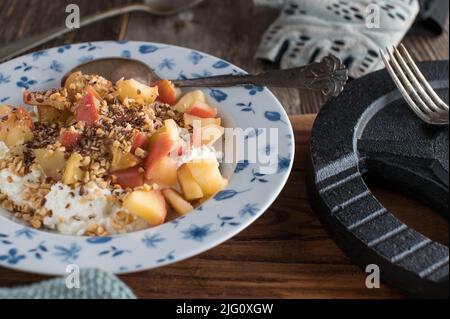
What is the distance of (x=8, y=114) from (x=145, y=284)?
0.48 metres

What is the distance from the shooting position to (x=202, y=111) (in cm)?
136

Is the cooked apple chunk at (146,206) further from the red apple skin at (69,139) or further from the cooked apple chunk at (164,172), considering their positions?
the red apple skin at (69,139)

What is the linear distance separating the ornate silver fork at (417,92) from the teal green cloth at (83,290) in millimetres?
744

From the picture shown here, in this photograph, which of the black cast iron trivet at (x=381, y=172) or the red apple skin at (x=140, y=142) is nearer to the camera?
the black cast iron trivet at (x=381, y=172)

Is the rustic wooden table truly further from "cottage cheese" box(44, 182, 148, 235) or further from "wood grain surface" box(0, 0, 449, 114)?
"wood grain surface" box(0, 0, 449, 114)

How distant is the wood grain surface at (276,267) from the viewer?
1098 millimetres

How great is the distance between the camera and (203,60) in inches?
59.1

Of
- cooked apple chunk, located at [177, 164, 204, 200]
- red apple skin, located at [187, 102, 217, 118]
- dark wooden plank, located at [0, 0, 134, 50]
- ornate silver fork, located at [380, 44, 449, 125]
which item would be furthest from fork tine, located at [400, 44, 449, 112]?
dark wooden plank, located at [0, 0, 134, 50]

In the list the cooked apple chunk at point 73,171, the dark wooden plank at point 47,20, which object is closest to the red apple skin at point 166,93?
the cooked apple chunk at point 73,171

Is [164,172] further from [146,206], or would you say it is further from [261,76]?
[261,76]

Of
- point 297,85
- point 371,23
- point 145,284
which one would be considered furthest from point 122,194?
point 371,23

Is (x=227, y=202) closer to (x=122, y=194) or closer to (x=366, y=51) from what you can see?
(x=122, y=194)

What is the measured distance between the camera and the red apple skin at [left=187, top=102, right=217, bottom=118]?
1.35 meters
